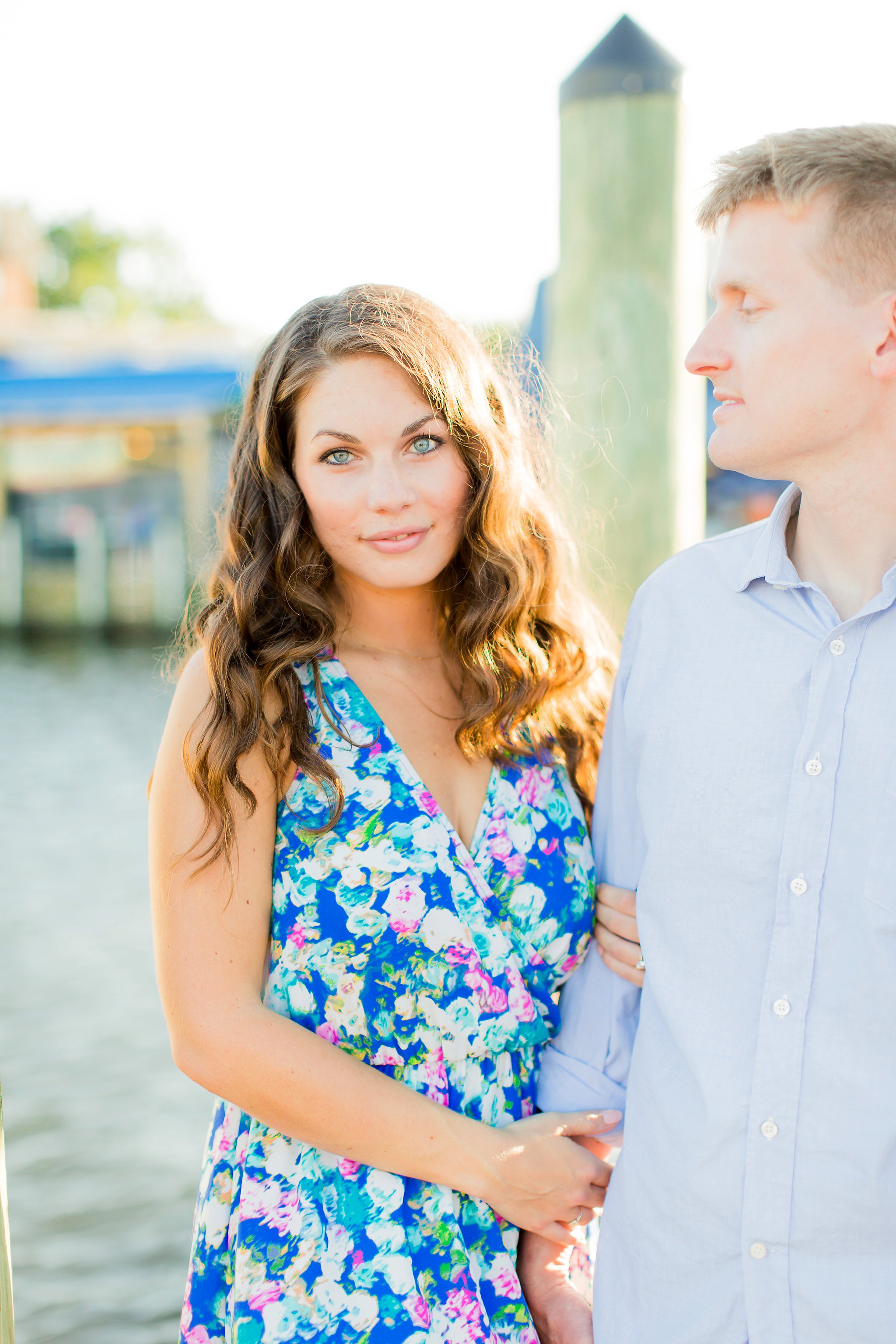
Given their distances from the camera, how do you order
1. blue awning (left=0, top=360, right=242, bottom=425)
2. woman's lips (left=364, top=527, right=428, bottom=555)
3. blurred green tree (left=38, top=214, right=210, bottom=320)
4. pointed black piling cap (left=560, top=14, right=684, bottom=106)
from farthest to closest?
blurred green tree (left=38, top=214, right=210, bottom=320) → blue awning (left=0, top=360, right=242, bottom=425) → pointed black piling cap (left=560, top=14, right=684, bottom=106) → woman's lips (left=364, top=527, right=428, bottom=555)

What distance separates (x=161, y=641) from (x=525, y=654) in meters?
14.5

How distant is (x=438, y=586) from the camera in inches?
87.0

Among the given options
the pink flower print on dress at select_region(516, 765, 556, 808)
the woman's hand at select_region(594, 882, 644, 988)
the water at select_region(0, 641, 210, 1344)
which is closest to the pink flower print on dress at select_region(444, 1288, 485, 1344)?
the woman's hand at select_region(594, 882, 644, 988)

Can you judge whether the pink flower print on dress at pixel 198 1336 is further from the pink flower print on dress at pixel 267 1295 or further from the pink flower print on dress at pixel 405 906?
the pink flower print on dress at pixel 405 906

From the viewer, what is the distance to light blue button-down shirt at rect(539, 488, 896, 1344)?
4.83ft

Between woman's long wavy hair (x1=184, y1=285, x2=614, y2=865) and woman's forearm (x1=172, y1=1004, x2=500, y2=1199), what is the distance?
0.88 feet

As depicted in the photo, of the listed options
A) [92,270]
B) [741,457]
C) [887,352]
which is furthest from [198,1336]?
[92,270]

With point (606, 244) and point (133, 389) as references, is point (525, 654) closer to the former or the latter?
point (606, 244)

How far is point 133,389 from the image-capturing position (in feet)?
52.1

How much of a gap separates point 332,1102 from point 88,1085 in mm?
3412

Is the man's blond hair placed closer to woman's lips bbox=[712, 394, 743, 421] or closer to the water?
woman's lips bbox=[712, 394, 743, 421]

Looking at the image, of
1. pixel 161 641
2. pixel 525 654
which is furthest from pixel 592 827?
pixel 161 641

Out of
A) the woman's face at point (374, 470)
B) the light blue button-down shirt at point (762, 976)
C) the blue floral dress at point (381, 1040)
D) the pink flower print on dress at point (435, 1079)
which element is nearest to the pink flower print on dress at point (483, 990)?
the blue floral dress at point (381, 1040)

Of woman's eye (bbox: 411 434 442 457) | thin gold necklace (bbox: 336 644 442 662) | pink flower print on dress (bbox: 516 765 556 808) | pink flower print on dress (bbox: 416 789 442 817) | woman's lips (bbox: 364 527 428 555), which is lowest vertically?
pink flower print on dress (bbox: 516 765 556 808)
